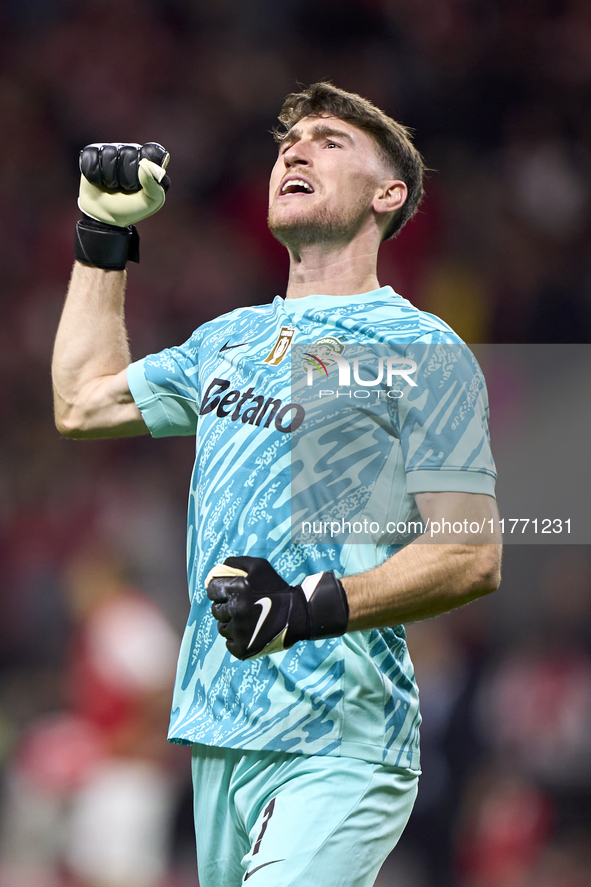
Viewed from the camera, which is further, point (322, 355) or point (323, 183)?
point (323, 183)

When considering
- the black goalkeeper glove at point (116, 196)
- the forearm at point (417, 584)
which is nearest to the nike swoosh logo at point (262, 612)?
the forearm at point (417, 584)

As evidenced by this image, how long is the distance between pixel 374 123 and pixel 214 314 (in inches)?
139

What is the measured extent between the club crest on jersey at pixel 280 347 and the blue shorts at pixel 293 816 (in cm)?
82

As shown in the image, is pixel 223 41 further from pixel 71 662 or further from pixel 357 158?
pixel 357 158

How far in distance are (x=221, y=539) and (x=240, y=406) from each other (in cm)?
29

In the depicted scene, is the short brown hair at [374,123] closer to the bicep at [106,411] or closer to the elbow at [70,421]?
the bicep at [106,411]

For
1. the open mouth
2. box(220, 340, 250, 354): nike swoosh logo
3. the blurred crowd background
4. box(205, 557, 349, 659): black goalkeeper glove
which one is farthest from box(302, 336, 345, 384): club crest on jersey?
the blurred crowd background

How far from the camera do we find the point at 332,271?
95.0 inches

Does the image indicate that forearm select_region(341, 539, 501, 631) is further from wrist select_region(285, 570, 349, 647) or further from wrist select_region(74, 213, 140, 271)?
wrist select_region(74, 213, 140, 271)

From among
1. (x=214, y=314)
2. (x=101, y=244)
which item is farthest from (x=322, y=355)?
(x=214, y=314)

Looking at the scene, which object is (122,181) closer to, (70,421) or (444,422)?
(70,421)

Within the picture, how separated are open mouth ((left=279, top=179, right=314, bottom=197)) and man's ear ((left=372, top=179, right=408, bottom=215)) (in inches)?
6.8

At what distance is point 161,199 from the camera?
2.60 metres

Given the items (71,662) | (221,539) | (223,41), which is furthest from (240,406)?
(223,41)
